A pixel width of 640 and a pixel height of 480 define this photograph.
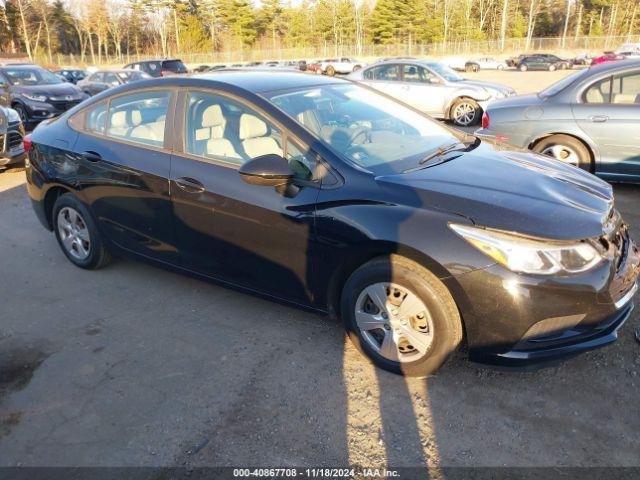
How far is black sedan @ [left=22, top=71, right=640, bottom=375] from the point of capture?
8.87 ft

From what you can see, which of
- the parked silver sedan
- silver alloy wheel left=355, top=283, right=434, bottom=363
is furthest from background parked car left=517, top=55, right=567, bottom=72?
silver alloy wheel left=355, top=283, right=434, bottom=363

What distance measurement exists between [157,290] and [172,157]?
3.86 feet

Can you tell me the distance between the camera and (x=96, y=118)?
438cm

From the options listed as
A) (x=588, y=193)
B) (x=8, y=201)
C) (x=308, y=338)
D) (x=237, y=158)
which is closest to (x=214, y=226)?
(x=237, y=158)

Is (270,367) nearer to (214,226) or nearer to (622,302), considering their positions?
(214,226)

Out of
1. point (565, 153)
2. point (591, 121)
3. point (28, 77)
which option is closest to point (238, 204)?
point (565, 153)

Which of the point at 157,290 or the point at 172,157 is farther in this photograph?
the point at 157,290

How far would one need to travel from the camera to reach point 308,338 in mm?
3533

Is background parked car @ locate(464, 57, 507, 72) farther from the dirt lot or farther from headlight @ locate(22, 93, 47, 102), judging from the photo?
the dirt lot

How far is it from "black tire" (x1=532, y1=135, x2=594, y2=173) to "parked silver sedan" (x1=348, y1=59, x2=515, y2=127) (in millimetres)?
5622

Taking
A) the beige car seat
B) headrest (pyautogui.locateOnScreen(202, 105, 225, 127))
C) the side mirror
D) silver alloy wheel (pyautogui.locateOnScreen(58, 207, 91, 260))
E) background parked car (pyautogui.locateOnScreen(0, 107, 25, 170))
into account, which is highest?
headrest (pyautogui.locateOnScreen(202, 105, 225, 127))

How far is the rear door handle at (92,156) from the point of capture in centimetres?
418

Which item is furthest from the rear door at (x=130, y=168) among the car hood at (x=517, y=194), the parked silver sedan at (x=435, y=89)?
the parked silver sedan at (x=435, y=89)

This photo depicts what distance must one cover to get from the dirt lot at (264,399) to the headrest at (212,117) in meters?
1.33
